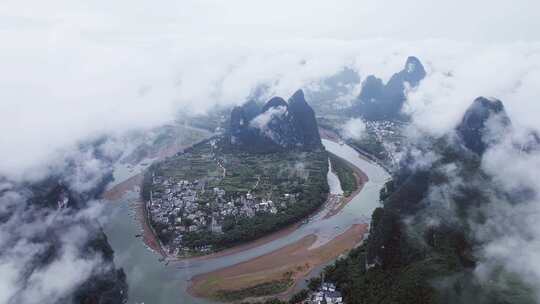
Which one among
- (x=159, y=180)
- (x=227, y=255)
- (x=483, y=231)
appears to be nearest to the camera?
(x=483, y=231)

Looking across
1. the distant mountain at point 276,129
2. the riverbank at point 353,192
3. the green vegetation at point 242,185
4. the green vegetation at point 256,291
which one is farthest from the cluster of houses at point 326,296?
the distant mountain at point 276,129

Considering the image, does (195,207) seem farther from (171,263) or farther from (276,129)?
(276,129)

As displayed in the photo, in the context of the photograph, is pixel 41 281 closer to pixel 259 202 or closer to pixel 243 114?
pixel 259 202

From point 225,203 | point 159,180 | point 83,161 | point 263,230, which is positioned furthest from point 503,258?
point 83,161

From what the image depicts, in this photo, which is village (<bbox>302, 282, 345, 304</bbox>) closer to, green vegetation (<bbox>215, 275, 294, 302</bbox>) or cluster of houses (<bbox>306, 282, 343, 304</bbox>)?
cluster of houses (<bbox>306, 282, 343, 304</bbox>)

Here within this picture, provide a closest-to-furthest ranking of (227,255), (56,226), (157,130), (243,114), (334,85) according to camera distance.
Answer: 1. (56,226)
2. (227,255)
3. (243,114)
4. (157,130)
5. (334,85)

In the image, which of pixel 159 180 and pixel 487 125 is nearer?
pixel 487 125

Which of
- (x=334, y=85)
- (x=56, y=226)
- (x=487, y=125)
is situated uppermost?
(x=487, y=125)

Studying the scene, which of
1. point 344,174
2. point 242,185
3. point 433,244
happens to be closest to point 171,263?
point 242,185
